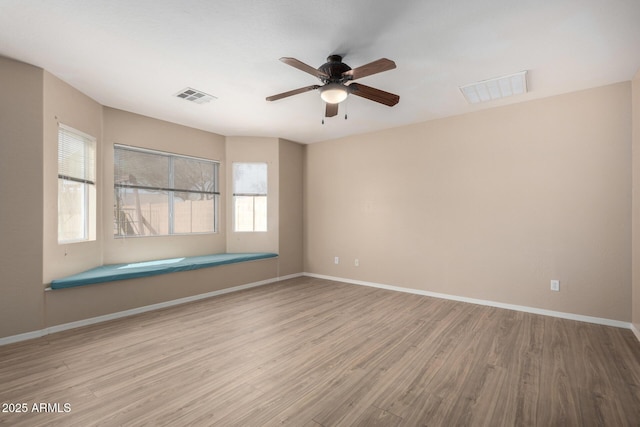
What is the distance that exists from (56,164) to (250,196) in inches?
114

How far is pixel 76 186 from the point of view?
3.65 meters

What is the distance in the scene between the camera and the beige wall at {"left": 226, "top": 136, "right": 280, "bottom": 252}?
5523mm

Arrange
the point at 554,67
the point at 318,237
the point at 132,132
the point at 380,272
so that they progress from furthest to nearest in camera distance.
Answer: the point at 318,237 < the point at 380,272 < the point at 132,132 < the point at 554,67

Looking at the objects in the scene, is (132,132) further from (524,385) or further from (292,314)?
(524,385)

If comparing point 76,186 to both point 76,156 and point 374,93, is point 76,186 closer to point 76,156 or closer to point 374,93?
point 76,156

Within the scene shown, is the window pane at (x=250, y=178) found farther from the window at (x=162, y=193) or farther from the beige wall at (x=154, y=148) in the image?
the window at (x=162, y=193)

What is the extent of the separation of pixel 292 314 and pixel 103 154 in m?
3.44

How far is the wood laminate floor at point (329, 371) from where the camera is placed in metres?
1.82

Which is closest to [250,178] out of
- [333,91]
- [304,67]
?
[333,91]

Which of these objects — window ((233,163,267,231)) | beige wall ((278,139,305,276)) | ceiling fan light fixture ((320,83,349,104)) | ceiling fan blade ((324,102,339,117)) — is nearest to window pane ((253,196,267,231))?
window ((233,163,267,231))

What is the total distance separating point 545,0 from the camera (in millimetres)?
2025

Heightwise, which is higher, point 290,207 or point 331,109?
point 331,109

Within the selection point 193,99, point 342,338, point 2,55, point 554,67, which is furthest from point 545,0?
point 2,55

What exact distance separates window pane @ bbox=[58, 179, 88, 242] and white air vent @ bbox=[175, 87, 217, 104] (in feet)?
5.64
